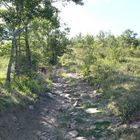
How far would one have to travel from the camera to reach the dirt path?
12642 millimetres

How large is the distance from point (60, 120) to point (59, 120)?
0.04 metres

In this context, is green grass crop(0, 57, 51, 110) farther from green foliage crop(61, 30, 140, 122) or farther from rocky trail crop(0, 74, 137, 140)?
green foliage crop(61, 30, 140, 122)

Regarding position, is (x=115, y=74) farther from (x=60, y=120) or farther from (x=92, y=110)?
(x=60, y=120)

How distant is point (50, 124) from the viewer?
580 inches

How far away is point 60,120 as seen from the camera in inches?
615

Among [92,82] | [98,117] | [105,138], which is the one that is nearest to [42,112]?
[98,117]

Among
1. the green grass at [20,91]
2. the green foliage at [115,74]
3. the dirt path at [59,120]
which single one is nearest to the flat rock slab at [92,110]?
the dirt path at [59,120]

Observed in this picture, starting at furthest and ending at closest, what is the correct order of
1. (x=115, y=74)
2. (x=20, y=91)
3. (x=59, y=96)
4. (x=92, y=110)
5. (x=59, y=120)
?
(x=115, y=74) < (x=59, y=96) < (x=20, y=91) < (x=92, y=110) < (x=59, y=120)

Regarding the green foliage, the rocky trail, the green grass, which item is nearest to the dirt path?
the rocky trail

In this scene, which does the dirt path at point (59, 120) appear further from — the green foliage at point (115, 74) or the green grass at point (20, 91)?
the green foliage at point (115, 74)

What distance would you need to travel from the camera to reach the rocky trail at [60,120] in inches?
497

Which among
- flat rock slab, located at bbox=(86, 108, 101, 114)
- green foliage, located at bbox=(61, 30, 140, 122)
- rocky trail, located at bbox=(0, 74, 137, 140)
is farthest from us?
flat rock slab, located at bbox=(86, 108, 101, 114)

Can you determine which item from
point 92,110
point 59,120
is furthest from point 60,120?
point 92,110

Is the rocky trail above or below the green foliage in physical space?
below
